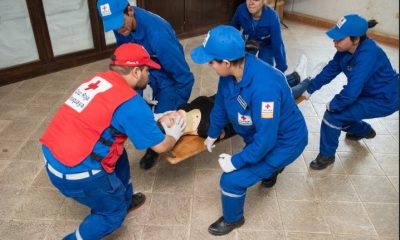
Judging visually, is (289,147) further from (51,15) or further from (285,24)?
(285,24)

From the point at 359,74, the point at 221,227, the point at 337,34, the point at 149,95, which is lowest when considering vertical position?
the point at 221,227

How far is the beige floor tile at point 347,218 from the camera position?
2.11m

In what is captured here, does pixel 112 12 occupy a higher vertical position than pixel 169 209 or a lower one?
higher

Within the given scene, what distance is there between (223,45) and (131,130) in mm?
567

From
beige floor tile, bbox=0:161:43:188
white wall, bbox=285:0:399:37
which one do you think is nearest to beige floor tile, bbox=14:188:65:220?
beige floor tile, bbox=0:161:43:188

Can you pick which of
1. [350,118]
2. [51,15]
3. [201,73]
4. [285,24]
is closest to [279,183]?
[350,118]

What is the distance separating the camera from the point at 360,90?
2256mm

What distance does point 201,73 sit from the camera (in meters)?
4.09

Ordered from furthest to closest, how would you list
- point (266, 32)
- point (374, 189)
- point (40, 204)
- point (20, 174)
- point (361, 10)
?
1. point (361, 10)
2. point (266, 32)
3. point (20, 174)
4. point (374, 189)
5. point (40, 204)

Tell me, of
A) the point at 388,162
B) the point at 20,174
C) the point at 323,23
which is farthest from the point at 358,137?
the point at 323,23

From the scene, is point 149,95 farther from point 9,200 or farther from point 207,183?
point 9,200

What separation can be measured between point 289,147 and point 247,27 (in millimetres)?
1482

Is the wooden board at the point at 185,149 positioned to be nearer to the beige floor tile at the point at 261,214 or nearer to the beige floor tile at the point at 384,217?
the beige floor tile at the point at 261,214

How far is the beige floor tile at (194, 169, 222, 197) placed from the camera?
94.2 inches
